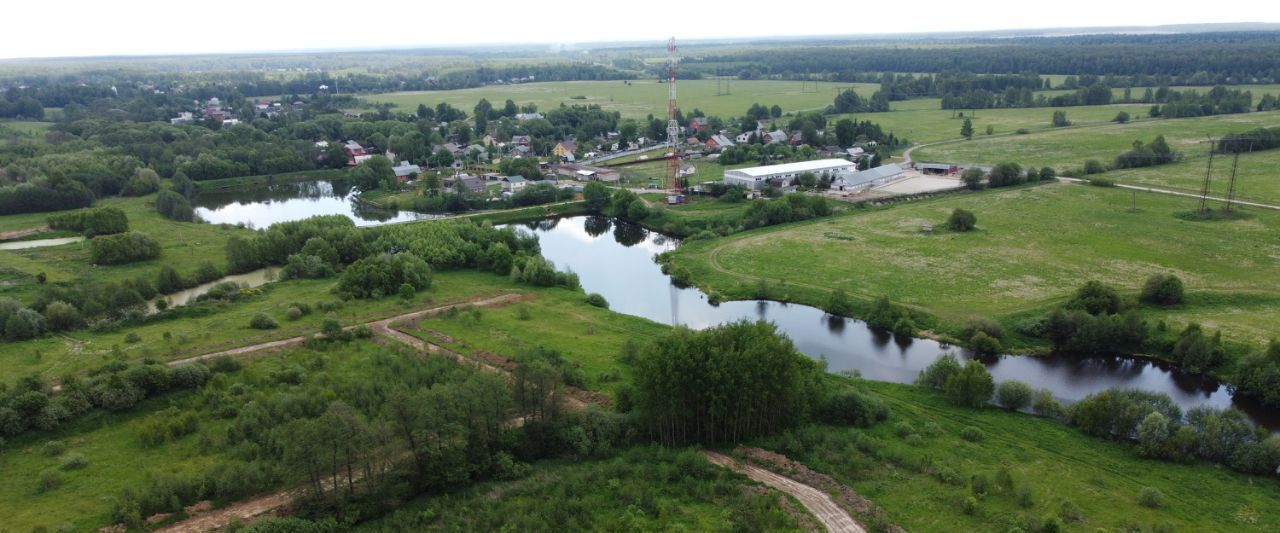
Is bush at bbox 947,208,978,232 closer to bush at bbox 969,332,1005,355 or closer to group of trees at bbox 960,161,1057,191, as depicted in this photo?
group of trees at bbox 960,161,1057,191

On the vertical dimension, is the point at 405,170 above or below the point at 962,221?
above

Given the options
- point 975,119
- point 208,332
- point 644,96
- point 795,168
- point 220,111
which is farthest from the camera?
point 644,96

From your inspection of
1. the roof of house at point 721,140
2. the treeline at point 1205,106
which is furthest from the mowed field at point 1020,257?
the treeline at point 1205,106

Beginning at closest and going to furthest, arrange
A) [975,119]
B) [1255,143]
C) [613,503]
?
1. [613,503]
2. [1255,143]
3. [975,119]

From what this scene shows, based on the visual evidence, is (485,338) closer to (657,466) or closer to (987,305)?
(657,466)

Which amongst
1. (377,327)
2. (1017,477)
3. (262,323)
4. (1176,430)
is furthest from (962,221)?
(262,323)

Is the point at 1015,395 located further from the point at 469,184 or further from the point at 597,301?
the point at 469,184

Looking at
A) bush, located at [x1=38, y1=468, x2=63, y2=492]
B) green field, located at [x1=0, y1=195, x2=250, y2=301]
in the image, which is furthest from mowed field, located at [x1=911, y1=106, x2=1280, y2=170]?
bush, located at [x1=38, y1=468, x2=63, y2=492]
